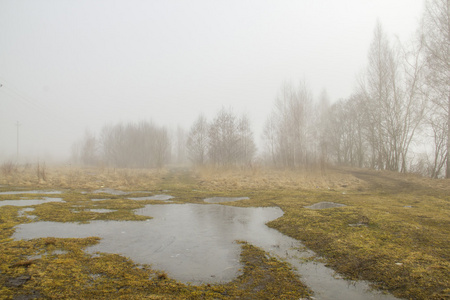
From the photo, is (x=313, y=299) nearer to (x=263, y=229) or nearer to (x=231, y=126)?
(x=263, y=229)

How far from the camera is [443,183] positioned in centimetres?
1216

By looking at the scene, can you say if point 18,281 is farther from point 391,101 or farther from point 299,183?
point 391,101

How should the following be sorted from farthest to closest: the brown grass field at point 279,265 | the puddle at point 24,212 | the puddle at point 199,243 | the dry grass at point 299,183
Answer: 1. the dry grass at point 299,183
2. the puddle at point 24,212
3. the puddle at point 199,243
4. the brown grass field at point 279,265

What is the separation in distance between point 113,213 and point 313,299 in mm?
5372

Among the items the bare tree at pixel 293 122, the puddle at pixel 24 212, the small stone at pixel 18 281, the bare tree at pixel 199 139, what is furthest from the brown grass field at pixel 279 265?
the bare tree at pixel 199 139

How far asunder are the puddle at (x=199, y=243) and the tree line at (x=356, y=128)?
1454 centimetres

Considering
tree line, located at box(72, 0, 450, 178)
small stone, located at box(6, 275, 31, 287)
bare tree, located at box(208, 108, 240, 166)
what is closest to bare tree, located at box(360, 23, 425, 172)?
tree line, located at box(72, 0, 450, 178)

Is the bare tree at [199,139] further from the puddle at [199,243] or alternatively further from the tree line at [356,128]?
the puddle at [199,243]

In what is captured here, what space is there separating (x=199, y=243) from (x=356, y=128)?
3365 centimetres

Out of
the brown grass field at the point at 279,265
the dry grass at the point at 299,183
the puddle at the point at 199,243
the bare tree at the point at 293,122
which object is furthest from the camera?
the bare tree at the point at 293,122

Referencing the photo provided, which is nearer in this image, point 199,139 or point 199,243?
point 199,243

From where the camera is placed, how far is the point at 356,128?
1289 inches

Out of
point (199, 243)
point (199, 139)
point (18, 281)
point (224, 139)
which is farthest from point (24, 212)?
point (199, 139)

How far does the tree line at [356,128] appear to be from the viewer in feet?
51.0
